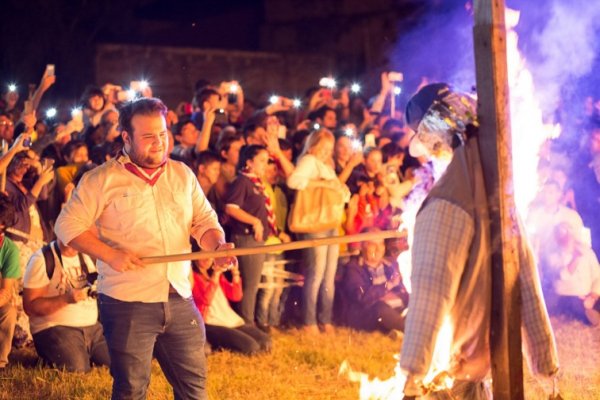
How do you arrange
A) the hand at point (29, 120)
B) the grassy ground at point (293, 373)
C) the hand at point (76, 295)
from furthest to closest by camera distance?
1. the hand at point (29, 120)
2. the hand at point (76, 295)
3. the grassy ground at point (293, 373)

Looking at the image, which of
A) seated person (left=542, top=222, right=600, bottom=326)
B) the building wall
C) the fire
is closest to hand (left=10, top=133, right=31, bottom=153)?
the fire

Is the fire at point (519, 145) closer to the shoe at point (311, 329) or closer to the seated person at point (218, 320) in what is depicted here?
the seated person at point (218, 320)

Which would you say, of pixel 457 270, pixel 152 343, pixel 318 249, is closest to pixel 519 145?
pixel 457 270

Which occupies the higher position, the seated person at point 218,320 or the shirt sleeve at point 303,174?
the shirt sleeve at point 303,174

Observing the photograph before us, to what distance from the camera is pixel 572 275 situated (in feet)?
32.2

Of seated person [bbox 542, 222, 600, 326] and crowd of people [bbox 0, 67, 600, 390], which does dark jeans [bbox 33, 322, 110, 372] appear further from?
seated person [bbox 542, 222, 600, 326]

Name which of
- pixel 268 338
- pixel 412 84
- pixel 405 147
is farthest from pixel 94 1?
pixel 268 338

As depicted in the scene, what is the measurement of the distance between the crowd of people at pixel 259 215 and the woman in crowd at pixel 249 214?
0.01 metres

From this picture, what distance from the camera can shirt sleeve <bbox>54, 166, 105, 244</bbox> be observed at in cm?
459

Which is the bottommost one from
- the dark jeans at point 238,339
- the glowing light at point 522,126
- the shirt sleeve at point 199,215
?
the dark jeans at point 238,339

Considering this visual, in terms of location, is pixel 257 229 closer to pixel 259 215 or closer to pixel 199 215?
pixel 259 215

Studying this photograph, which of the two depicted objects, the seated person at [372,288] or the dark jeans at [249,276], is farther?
the seated person at [372,288]

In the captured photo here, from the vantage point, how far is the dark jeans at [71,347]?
24.0ft

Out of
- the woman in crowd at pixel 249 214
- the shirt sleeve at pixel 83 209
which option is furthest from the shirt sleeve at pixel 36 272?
the shirt sleeve at pixel 83 209
